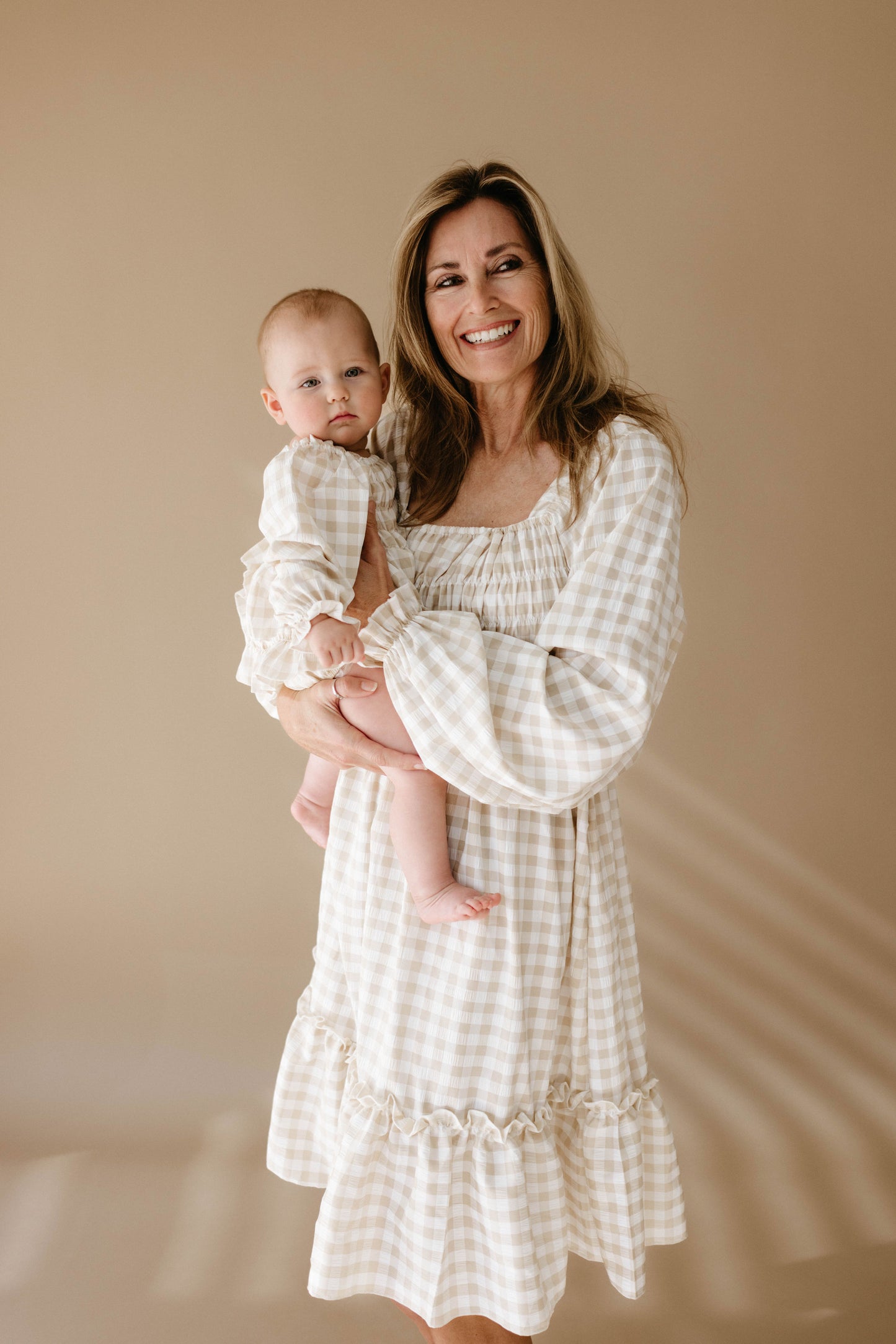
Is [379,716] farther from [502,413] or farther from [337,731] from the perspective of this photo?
[502,413]

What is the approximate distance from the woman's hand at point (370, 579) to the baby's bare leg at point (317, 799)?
1.44ft

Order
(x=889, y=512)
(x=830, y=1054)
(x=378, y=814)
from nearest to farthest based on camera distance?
(x=378, y=814)
(x=889, y=512)
(x=830, y=1054)

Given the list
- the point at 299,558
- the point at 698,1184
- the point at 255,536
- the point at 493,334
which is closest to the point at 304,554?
the point at 299,558

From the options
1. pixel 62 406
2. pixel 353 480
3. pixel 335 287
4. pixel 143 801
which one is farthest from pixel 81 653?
pixel 353 480

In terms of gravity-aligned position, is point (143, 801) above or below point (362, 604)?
below

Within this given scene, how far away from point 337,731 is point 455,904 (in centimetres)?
28

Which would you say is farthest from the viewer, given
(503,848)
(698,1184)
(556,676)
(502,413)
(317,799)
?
(698,1184)

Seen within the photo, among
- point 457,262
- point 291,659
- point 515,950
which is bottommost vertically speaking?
point 515,950

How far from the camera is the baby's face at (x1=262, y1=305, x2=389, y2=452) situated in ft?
5.21

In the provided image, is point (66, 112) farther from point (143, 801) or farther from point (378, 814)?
point (378, 814)

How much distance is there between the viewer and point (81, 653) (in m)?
2.81

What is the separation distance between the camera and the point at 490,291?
1.58m

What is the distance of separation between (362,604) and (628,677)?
14.8 inches

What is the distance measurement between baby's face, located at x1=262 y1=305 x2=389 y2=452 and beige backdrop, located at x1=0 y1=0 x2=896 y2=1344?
1.09 meters
